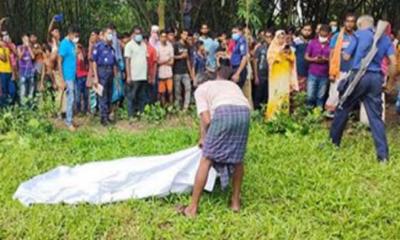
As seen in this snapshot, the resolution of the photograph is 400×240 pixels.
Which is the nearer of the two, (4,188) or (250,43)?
(4,188)

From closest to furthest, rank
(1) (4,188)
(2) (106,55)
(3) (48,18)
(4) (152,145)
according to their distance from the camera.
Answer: (1) (4,188) < (4) (152,145) < (2) (106,55) < (3) (48,18)

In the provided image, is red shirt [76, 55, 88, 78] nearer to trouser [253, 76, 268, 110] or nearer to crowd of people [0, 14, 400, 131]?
crowd of people [0, 14, 400, 131]

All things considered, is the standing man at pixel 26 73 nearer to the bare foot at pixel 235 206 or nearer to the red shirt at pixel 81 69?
the red shirt at pixel 81 69

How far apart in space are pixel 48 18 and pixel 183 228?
13.2 meters

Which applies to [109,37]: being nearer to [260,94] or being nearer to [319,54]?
[260,94]

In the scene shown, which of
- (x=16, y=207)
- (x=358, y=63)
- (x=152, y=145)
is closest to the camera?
(x=16, y=207)

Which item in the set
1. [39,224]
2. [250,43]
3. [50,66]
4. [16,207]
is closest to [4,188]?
[16,207]

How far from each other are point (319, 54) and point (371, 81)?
8.79 ft

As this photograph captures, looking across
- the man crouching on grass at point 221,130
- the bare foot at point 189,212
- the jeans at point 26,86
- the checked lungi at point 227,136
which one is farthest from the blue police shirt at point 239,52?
the bare foot at point 189,212

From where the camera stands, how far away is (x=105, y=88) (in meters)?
9.14

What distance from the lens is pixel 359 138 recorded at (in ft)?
25.5

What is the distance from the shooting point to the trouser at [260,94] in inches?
375

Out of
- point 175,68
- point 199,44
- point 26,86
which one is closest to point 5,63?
point 26,86

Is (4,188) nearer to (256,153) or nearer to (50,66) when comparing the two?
(256,153)
